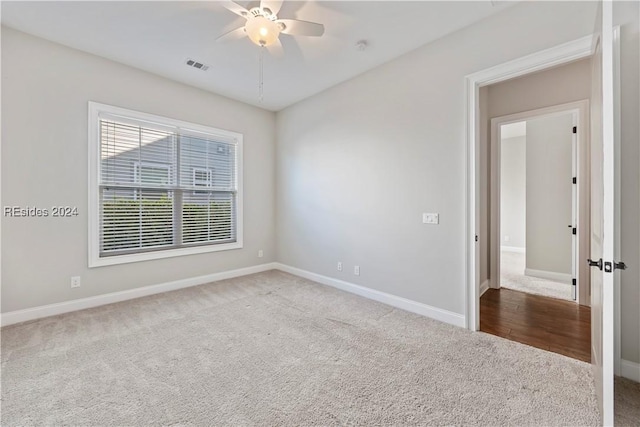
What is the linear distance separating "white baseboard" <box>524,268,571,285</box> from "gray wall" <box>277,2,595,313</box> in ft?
8.79

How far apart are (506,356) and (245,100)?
475cm

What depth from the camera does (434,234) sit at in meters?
2.92

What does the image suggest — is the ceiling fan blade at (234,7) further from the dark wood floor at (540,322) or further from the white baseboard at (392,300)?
the dark wood floor at (540,322)

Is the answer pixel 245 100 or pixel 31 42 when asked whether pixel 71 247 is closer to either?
pixel 31 42

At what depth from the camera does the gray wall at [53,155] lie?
9.02ft

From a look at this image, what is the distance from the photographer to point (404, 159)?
3.16 metres

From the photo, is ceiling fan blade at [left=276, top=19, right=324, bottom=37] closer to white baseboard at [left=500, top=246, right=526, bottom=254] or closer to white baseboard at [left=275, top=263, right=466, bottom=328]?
white baseboard at [left=275, top=263, right=466, bottom=328]

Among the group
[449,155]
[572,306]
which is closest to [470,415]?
[449,155]

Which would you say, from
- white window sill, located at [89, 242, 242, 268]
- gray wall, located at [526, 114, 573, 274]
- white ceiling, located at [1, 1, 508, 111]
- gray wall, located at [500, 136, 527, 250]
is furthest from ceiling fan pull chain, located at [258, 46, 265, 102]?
gray wall, located at [500, 136, 527, 250]

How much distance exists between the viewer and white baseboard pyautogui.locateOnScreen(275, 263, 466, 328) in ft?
9.15

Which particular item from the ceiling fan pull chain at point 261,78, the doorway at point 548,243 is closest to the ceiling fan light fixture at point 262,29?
the ceiling fan pull chain at point 261,78

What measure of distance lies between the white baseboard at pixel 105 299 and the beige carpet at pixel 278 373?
139 mm

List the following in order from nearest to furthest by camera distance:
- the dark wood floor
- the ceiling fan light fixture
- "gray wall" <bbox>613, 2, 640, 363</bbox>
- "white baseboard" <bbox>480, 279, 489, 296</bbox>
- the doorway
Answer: "gray wall" <bbox>613, 2, 640, 363</bbox> < the ceiling fan light fixture < the dark wood floor < the doorway < "white baseboard" <bbox>480, 279, 489, 296</bbox>

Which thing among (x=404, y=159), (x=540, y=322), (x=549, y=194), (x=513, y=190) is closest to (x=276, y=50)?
(x=404, y=159)
